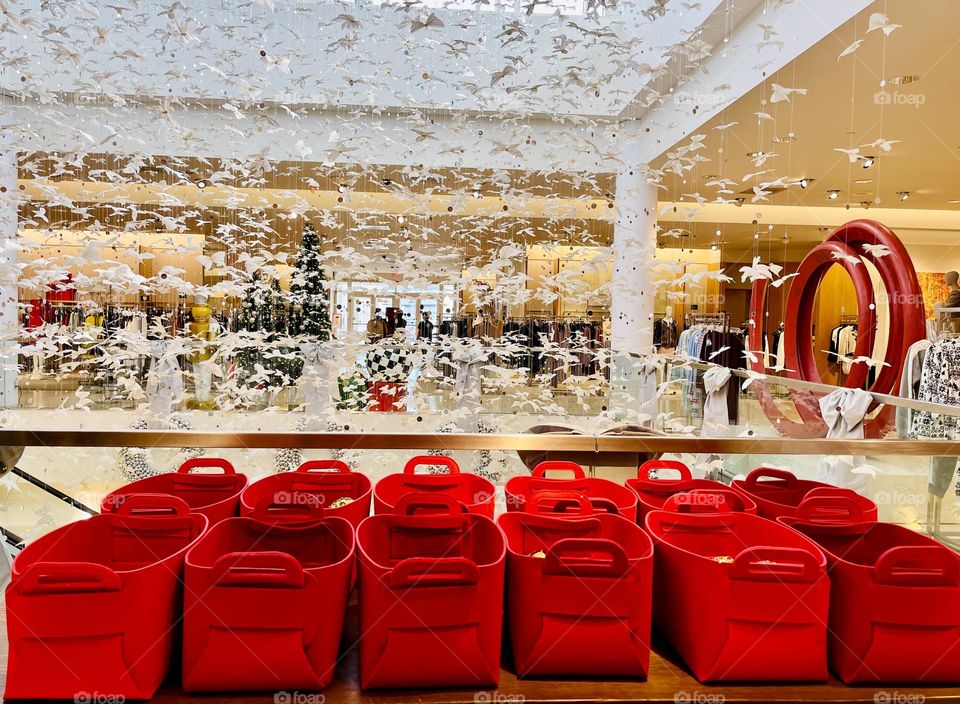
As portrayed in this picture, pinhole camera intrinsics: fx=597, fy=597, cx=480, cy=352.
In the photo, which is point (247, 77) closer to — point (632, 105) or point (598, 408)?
point (632, 105)

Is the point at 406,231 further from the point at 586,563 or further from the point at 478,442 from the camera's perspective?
the point at 586,563

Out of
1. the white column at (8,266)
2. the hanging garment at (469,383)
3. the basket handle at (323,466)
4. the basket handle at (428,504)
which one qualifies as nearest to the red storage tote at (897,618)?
the basket handle at (428,504)

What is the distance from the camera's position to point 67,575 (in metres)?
1.09

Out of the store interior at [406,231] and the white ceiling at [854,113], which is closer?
the store interior at [406,231]

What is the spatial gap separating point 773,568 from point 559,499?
1.64 ft

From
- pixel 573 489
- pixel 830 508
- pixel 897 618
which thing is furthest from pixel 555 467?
pixel 897 618

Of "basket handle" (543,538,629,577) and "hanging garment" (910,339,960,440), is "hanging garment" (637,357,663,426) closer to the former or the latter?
"basket handle" (543,538,629,577)

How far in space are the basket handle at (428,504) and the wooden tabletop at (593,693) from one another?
13.7 inches

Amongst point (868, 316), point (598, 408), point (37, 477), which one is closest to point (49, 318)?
point (37, 477)

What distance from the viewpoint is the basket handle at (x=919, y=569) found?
118 cm

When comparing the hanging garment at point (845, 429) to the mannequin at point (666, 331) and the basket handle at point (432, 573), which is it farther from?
the basket handle at point (432, 573)

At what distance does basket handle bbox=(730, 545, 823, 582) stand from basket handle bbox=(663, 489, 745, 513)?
361mm

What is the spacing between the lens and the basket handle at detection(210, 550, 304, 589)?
1.10 m

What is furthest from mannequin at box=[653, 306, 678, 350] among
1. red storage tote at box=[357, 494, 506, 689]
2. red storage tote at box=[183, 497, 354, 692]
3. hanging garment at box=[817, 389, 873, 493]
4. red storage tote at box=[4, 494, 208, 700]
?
red storage tote at box=[4, 494, 208, 700]
